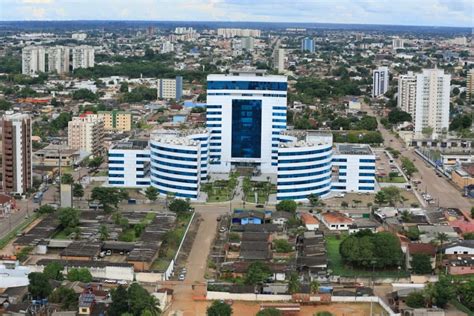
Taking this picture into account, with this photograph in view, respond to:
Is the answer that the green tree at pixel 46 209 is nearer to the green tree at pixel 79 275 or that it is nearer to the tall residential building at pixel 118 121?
the green tree at pixel 79 275

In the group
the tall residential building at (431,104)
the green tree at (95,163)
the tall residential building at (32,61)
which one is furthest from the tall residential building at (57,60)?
the green tree at (95,163)

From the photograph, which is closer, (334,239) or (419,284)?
(419,284)

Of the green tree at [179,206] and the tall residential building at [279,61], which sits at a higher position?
the tall residential building at [279,61]

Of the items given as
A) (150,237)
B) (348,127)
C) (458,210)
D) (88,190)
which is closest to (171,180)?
(88,190)

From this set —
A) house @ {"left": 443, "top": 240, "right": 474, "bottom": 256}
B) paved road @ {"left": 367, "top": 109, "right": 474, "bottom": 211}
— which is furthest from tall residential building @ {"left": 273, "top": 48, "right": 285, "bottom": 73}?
house @ {"left": 443, "top": 240, "right": 474, "bottom": 256}

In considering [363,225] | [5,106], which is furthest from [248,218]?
[5,106]

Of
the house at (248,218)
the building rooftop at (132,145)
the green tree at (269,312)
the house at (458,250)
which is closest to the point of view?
the green tree at (269,312)

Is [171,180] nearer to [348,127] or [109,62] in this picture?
[348,127]

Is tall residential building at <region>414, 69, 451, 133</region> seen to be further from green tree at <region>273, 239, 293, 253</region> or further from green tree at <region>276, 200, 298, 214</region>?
green tree at <region>273, 239, 293, 253</region>
